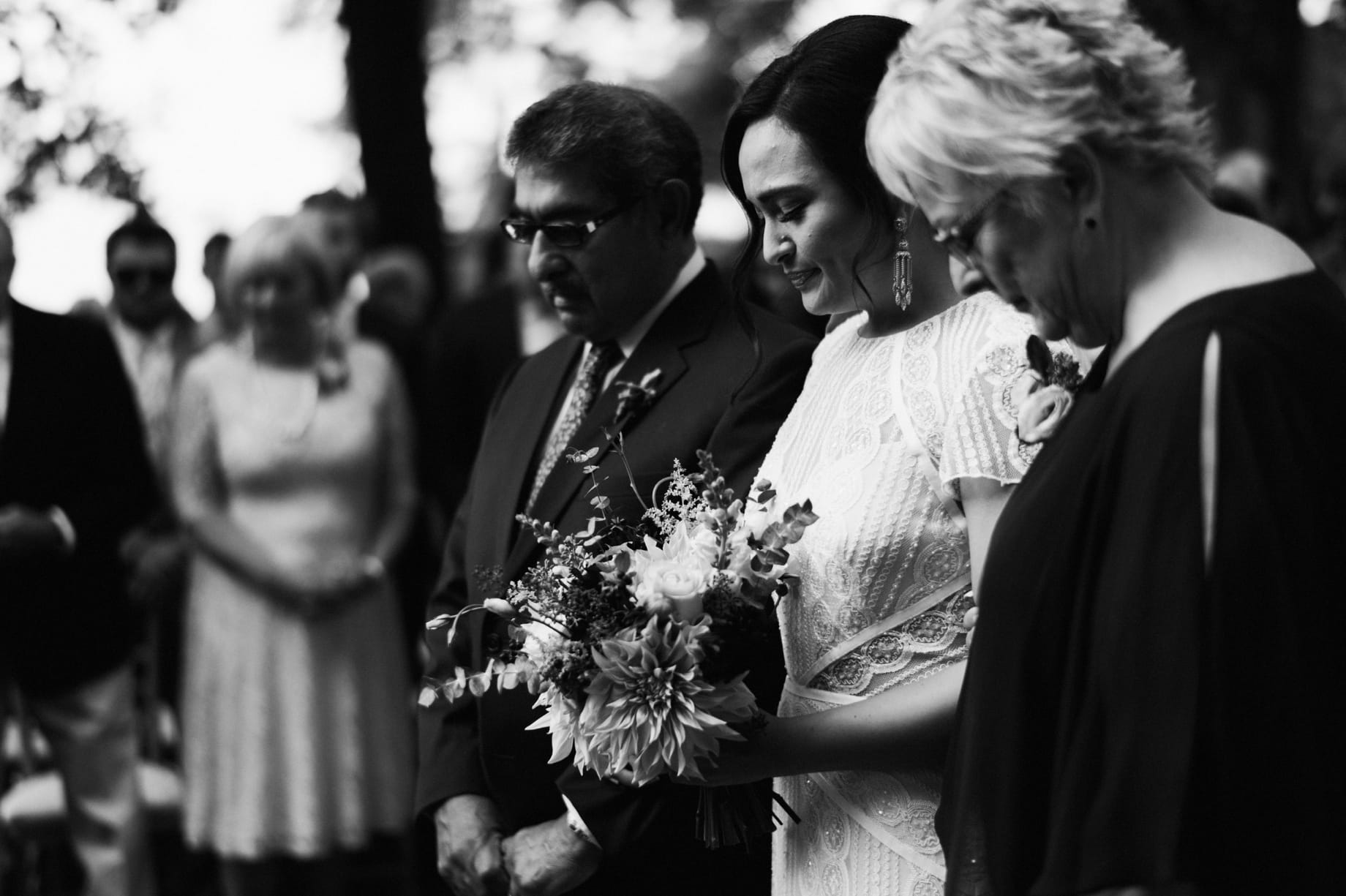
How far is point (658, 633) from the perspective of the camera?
271 cm

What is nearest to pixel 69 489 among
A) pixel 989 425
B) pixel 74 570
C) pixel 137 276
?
pixel 74 570

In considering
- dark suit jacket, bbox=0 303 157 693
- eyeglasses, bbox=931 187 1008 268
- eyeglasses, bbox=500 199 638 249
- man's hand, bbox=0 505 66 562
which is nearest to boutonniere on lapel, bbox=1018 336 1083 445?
eyeglasses, bbox=931 187 1008 268

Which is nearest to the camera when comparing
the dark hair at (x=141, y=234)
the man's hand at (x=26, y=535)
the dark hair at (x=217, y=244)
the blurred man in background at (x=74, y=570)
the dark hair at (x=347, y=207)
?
the man's hand at (x=26, y=535)

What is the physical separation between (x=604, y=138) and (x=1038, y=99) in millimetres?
1927

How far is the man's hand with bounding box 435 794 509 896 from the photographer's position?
11.7 feet

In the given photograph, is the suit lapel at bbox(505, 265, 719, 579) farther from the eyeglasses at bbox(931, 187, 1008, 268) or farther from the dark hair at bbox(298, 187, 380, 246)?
the dark hair at bbox(298, 187, 380, 246)

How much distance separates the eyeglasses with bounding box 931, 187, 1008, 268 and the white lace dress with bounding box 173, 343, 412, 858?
4.73 meters

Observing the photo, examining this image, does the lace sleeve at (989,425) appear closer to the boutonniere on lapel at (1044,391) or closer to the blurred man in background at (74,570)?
the boutonniere on lapel at (1044,391)

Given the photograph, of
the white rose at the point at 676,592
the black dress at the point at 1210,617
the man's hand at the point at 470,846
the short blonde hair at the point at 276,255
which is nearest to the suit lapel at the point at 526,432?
the man's hand at the point at 470,846

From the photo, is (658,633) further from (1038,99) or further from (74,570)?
(74,570)

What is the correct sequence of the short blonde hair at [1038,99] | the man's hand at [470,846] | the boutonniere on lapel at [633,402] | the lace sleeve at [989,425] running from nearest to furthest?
1. the short blonde hair at [1038,99]
2. the lace sleeve at [989,425]
3. the man's hand at [470,846]
4. the boutonniere on lapel at [633,402]

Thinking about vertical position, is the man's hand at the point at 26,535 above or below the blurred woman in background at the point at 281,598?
above

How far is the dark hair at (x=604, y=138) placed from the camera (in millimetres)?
3857

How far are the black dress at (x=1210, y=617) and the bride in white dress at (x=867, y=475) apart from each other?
550 millimetres
